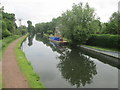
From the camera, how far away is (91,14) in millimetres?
26938

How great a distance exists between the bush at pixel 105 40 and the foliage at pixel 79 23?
77.7 inches

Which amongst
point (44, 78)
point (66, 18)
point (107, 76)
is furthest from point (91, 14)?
point (44, 78)

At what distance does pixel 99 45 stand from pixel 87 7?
338 inches

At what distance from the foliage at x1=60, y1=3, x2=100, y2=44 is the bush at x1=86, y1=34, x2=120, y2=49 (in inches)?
77.7

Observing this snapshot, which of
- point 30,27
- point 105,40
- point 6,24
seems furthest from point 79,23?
point 30,27

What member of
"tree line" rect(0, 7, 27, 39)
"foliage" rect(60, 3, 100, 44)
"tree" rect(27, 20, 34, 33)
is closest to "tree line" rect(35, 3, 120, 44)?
"foliage" rect(60, 3, 100, 44)

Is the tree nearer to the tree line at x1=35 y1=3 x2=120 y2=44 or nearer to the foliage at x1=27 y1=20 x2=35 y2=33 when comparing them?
the foliage at x1=27 y1=20 x2=35 y2=33

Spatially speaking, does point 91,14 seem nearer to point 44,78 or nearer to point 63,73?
point 63,73

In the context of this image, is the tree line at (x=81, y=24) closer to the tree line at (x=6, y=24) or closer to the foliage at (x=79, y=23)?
the foliage at (x=79, y=23)

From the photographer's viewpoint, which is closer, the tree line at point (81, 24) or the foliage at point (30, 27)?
the tree line at point (81, 24)

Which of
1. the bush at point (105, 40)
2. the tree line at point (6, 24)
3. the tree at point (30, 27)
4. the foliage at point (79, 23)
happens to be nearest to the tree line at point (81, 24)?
the foliage at point (79, 23)

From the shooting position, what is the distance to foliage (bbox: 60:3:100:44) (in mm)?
25792

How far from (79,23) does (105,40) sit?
23.0 ft

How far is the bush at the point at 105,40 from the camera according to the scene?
20078 mm
